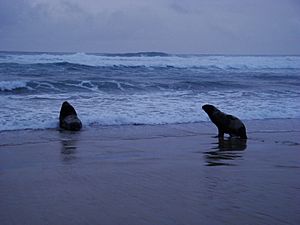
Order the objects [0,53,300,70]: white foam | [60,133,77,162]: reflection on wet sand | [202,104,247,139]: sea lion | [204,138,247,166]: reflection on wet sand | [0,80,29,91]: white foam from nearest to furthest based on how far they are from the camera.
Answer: [204,138,247,166]: reflection on wet sand, [60,133,77,162]: reflection on wet sand, [202,104,247,139]: sea lion, [0,80,29,91]: white foam, [0,53,300,70]: white foam

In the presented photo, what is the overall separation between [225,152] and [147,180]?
107 inches

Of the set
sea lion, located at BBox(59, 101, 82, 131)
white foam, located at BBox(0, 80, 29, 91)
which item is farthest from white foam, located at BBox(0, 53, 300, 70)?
sea lion, located at BBox(59, 101, 82, 131)

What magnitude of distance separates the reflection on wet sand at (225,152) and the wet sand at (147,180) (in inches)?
0.6

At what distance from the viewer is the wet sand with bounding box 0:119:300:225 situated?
4.03 metres

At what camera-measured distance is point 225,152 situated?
783 centimetres

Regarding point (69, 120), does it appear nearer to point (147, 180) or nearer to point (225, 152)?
point (225, 152)

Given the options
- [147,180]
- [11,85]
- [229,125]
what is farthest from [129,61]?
[147,180]

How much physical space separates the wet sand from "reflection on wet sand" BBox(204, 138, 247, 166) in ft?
0.05

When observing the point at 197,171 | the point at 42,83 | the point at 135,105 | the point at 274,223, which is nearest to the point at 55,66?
the point at 42,83

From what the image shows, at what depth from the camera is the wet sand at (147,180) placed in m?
4.03

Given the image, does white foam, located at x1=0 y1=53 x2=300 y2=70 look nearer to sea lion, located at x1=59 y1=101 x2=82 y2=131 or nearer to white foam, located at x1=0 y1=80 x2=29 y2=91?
white foam, located at x1=0 y1=80 x2=29 y2=91

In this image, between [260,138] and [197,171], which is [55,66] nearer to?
[260,138]

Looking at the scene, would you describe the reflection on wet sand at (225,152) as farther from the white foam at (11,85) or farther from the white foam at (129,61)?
the white foam at (129,61)

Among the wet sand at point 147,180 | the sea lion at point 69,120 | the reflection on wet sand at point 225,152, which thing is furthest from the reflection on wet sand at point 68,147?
the reflection on wet sand at point 225,152
